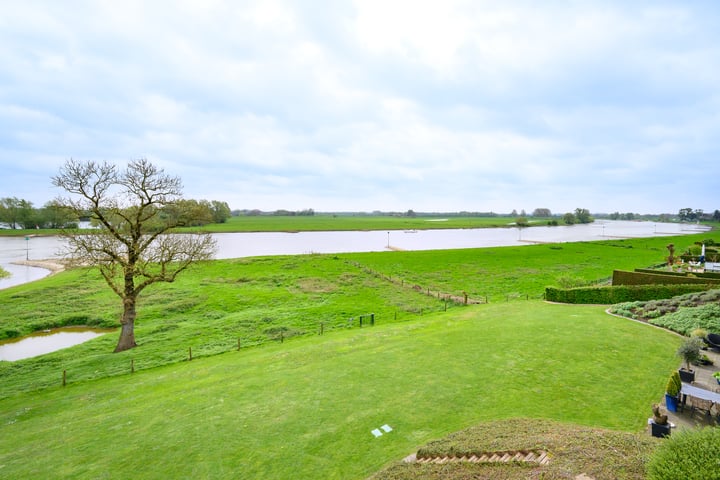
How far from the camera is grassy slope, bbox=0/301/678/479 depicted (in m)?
8.62

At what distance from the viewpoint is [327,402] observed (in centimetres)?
1095

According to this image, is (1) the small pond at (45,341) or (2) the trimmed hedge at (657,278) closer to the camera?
(1) the small pond at (45,341)

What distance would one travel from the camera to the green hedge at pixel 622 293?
2280 cm

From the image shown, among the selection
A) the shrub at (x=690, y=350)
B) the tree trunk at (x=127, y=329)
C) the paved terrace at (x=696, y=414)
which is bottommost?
the tree trunk at (x=127, y=329)

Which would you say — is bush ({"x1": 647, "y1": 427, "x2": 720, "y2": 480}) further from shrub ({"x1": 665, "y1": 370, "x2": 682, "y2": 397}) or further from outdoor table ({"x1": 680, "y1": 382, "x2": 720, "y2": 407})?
shrub ({"x1": 665, "y1": 370, "x2": 682, "y2": 397})

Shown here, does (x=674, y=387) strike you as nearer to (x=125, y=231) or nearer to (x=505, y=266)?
(x=125, y=231)

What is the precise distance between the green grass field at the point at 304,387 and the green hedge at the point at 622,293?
2.14 meters

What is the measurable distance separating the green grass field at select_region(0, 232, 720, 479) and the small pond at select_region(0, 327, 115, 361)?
1.38 m

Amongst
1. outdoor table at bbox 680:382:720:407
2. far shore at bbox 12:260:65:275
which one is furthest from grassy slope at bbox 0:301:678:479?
far shore at bbox 12:260:65:275

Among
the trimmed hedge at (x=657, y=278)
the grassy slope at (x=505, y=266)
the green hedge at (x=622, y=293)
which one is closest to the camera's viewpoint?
the green hedge at (x=622, y=293)

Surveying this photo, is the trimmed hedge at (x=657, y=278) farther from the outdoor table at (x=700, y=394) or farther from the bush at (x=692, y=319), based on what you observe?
the outdoor table at (x=700, y=394)

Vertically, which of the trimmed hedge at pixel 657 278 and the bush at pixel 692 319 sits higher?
the trimmed hedge at pixel 657 278

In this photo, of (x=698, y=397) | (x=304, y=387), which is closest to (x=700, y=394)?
(x=698, y=397)

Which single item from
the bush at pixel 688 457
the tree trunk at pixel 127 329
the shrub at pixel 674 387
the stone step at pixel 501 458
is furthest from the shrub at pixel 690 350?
the tree trunk at pixel 127 329
